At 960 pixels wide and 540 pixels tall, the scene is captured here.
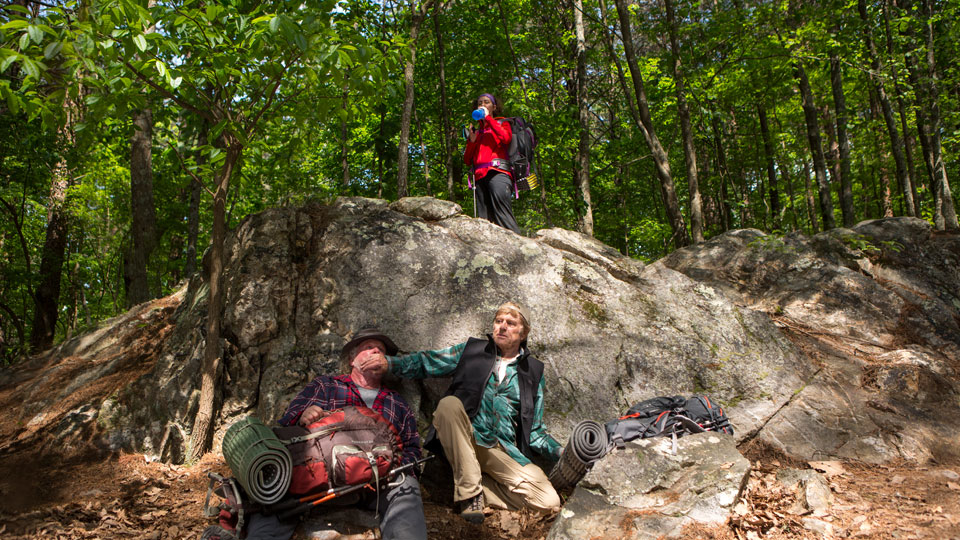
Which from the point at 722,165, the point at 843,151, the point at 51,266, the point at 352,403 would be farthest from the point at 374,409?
the point at 722,165

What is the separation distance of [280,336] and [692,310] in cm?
448

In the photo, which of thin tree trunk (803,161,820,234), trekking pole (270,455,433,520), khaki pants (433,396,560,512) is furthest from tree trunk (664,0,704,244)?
thin tree trunk (803,161,820,234)

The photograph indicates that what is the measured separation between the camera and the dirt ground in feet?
11.2

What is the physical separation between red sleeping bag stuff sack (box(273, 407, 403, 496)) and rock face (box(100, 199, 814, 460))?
3.33 ft

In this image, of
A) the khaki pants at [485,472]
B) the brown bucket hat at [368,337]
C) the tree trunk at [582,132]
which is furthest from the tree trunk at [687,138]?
the brown bucket hat at [368,337]

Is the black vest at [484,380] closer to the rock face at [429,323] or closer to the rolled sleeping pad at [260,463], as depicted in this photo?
the rock face at [429,323]

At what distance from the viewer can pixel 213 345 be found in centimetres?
478

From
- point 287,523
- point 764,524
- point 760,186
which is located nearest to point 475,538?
point 287,523

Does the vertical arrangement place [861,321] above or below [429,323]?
below

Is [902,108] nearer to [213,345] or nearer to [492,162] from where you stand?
[492,162]

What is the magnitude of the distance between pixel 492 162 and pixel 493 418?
3.74m

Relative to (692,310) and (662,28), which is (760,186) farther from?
(692,310)

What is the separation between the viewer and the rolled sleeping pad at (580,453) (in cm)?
394

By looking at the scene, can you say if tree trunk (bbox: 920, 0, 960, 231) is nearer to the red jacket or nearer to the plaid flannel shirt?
the red jacket
